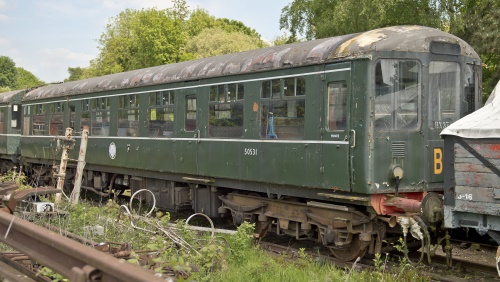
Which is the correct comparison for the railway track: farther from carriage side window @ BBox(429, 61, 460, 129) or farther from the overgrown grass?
carriage side window @ BBox(429, 61, 460, 129)

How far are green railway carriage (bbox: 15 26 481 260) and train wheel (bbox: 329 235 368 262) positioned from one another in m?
0.02

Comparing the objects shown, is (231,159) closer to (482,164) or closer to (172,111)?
A: (172,111)

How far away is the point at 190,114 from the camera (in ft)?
36.7

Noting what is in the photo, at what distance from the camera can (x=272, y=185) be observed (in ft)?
30.5

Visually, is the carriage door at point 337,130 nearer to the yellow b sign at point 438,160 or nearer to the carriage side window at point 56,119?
the yellow b sign at point 438,160

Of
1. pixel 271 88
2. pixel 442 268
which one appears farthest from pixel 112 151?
pixel 442 268

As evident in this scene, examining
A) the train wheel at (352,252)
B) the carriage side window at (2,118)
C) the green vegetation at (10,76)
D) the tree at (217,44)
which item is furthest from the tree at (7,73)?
the train wheel at (352,252)

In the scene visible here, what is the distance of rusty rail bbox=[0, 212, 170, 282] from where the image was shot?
3.52 metres

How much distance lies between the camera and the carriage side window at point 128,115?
514 inches

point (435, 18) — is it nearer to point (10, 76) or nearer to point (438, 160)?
point (438, 160)

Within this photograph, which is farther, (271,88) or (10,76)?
(10,76)

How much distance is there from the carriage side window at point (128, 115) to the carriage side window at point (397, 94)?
22.4ft

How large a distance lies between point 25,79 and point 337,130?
375 feet

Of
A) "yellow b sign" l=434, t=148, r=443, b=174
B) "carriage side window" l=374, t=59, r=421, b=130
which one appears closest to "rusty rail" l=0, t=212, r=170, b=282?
"carriage side window" l=374, t=59, r=421, b=130
